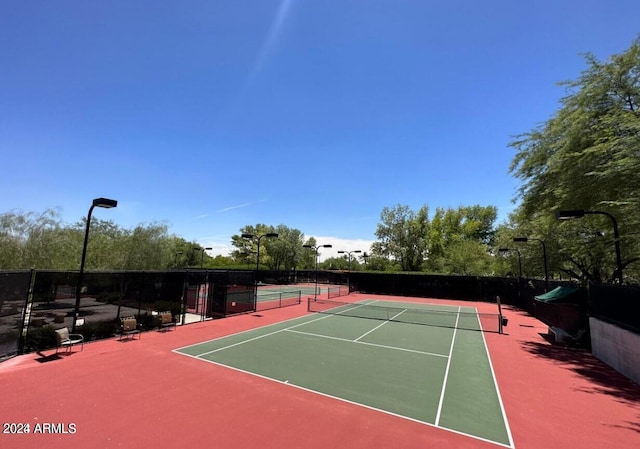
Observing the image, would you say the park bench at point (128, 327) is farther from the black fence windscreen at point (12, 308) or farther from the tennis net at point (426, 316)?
the tennis net at point (426, 316)

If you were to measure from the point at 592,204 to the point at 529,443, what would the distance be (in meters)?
12.3

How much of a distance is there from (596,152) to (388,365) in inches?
472

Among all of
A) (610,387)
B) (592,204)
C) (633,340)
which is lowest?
(610,387)

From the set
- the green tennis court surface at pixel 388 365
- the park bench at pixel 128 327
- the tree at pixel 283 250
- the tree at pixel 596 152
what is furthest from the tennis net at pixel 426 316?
the tree at pixel 283 250

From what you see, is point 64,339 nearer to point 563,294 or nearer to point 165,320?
point 165,320

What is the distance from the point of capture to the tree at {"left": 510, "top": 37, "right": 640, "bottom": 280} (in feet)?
38.1

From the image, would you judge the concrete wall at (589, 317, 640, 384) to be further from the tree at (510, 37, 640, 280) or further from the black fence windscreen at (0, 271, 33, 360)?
the black fence windscreen at (0, 271, 33, 360)

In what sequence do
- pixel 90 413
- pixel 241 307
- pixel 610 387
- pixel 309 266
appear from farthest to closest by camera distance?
pixel 309 266
pixel 241 307
pixel 610 387
pixel 90 413

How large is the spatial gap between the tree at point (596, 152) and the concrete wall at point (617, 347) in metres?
4.18

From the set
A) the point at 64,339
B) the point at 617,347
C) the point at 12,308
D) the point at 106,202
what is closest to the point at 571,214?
the point at 617,347

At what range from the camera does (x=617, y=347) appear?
1202 cm

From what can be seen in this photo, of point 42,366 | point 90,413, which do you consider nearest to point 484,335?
point 90,413

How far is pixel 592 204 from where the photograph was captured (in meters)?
14.2

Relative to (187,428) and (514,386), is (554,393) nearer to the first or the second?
(514,386)
